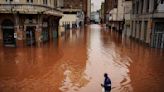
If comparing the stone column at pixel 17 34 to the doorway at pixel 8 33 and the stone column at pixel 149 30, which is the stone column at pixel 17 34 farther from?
the stone column at pixel 149 30

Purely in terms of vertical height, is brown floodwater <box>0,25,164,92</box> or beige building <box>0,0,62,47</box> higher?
beige building <box>0,0,62,47</box>

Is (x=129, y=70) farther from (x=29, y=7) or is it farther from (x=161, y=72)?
(x=29, y=7)

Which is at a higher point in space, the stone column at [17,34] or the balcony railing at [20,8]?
the balcony railing at [20,8]

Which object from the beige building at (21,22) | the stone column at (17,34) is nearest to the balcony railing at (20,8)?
the beige building at (21,22)

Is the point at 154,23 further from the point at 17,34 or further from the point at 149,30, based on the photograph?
the point at 17,34

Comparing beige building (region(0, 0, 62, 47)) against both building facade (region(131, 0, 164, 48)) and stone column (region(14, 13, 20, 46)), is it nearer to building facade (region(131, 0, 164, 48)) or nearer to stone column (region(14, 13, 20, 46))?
stone column (region(14, 13, 20, 46))

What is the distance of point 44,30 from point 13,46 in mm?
7309

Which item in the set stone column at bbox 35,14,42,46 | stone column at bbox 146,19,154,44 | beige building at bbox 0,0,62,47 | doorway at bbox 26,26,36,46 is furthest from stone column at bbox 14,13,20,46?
stone column at bbox 146,19,154,44

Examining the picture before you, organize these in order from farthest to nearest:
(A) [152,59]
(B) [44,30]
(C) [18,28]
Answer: (B) [44,30] < (C) [18,28] < (A) [152,59]

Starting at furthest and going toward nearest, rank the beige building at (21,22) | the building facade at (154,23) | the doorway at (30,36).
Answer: the doorway at (30,36) < the beige building at (21,22) < the building facade at (154,23)

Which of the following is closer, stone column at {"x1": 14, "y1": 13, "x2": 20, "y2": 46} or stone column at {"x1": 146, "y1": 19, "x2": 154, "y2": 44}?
stone column at {"x1": 14, "y1": 13, "x2": 20, "y2": 46}

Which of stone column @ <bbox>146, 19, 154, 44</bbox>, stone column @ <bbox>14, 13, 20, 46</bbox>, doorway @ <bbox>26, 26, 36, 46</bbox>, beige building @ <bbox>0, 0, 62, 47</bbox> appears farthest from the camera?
doorway @ <bbox>26, 26, 36, 46</bbox>

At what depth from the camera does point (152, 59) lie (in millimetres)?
24453

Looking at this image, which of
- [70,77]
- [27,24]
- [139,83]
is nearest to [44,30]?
[27,24]
